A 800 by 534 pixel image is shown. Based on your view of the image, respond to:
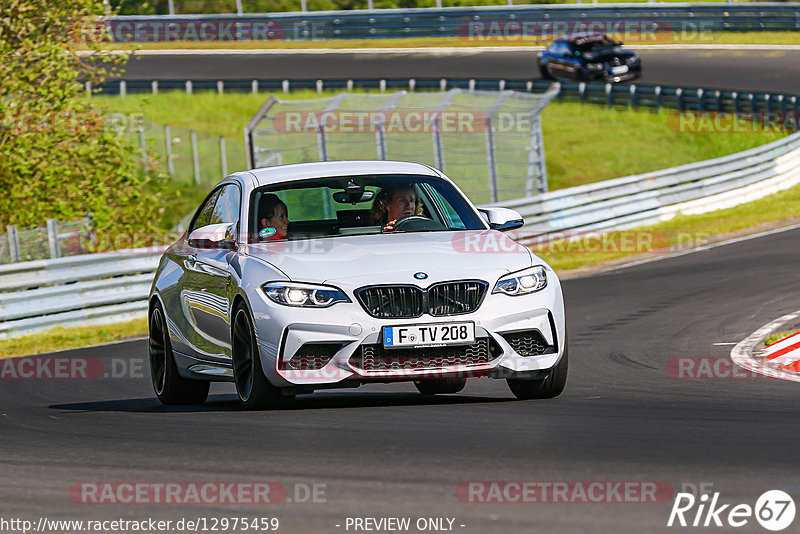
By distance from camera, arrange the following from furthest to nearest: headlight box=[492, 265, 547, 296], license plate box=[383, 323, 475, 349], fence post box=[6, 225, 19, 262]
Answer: fence post box=[6, 225, 19, 262] < headlight box=[492, 265, 547, 296] < license plate box=[383, 323, 475, 349]

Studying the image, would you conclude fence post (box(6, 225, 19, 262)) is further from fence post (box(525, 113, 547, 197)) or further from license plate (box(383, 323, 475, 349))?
fence post (box(525, 113, 547, 197))

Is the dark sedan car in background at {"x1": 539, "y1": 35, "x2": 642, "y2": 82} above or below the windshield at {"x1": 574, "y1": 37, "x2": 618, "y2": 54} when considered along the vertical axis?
below

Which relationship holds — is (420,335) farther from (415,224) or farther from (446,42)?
(446,42)

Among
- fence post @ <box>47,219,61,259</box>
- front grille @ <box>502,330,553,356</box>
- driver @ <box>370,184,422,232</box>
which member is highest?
driver @ <box>370,184,422,232</box>

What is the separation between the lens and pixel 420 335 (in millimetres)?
8227

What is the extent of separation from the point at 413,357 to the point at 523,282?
0.84 m

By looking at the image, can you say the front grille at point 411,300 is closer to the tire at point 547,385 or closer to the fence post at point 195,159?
the tire at point 547,385

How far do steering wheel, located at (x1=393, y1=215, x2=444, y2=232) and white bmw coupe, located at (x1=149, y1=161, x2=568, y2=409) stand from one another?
10 mm

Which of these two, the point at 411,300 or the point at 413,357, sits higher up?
the point at 411,300

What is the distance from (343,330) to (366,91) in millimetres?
41639

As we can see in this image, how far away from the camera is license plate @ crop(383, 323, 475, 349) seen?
821cm

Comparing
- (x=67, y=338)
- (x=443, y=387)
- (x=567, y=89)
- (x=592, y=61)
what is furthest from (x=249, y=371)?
(x=567, y=89)

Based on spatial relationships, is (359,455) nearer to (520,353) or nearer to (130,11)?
(520,353)

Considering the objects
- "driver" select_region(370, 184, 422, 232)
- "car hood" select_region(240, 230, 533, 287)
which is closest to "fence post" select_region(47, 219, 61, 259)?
"driver" select_region(370, 184, 422, 232)
